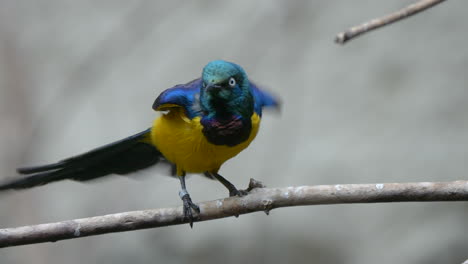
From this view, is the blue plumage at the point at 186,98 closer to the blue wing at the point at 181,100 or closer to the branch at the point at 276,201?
the blue wing at the point at 181,100

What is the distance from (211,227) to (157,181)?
77 cm

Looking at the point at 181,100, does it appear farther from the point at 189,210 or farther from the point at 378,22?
the point at 378,22

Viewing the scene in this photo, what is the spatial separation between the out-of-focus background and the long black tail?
236 cm

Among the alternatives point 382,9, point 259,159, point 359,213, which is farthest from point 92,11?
point 359,213

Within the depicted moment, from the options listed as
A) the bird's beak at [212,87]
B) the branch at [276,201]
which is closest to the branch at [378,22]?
the branch at [276,201]

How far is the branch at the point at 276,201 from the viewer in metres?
3.15

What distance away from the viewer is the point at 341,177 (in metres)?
6.56

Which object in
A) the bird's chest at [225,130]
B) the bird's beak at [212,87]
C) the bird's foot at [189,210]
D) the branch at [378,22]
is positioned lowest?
the bird's foot at [189,210]

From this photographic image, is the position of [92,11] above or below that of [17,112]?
above

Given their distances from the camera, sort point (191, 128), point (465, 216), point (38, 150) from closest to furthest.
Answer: point (191, 128) → point (465, 216) → point (38, 150)

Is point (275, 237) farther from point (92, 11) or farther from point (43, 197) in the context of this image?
point (92, 11)

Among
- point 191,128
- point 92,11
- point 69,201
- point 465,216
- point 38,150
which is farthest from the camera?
point 92,11

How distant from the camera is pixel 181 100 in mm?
3777

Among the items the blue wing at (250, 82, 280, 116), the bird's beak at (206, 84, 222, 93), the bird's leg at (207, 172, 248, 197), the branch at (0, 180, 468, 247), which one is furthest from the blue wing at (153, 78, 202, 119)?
the branch at (0, 180, 468, 247)
